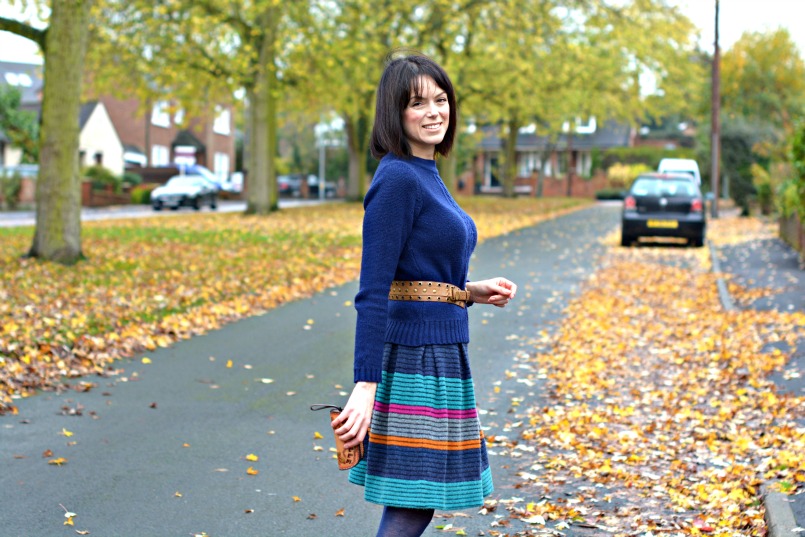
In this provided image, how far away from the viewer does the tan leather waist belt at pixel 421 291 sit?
3084mm

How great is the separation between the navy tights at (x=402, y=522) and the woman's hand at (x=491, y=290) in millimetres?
678

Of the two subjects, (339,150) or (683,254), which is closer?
(683,254)

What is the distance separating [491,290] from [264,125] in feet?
100

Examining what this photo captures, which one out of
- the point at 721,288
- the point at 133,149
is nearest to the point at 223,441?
the point at 721,288

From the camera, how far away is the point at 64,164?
15945 mm

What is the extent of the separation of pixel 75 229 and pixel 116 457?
10.8 metres

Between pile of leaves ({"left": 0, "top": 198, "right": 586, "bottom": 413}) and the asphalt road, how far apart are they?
18.5 inches

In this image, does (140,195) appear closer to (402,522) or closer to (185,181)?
(185,181)

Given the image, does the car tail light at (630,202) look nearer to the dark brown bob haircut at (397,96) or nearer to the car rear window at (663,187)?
the car rear window at (663,187)

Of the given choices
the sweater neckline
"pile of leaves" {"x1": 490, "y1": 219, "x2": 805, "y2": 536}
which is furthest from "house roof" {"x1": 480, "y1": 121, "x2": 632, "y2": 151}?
the sweater neckline

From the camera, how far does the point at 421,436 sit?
3.01 m

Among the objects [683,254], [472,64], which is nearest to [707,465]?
[683,254]

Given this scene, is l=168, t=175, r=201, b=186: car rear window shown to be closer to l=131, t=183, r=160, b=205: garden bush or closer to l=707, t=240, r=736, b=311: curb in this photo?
l=131, t=183, r=160, b=205: garden bush

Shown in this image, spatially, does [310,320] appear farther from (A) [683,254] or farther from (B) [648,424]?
(A) [683,254]
